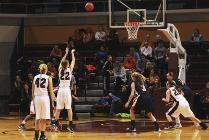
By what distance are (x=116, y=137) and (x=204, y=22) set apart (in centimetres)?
1308

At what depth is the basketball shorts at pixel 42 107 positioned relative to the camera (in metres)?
13.1

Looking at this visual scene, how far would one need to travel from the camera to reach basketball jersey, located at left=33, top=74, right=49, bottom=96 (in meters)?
13.1

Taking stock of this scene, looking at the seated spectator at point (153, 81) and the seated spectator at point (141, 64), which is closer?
the seated spectator at point (153, 81)

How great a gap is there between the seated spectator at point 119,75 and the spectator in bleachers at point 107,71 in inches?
8.6

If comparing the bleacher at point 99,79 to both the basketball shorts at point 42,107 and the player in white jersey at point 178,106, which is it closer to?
the player in white jersey at point 178,106

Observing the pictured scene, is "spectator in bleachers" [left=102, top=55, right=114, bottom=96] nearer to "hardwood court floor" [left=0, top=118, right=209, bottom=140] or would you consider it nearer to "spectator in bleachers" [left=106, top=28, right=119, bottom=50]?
"spectator in bleachers" [left=106, top=28, right=119, bottom=50]

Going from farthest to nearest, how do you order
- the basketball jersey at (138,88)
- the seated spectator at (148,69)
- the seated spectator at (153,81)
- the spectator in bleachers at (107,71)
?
→ 1. the spectator in bleachers at (107,71)
2. the seated spectator at (148,69)
3. the seated spectator at (153,81)
4. the basketball jersey at (138,88)

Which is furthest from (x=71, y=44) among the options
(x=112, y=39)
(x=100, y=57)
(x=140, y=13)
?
(x=140, y=13)

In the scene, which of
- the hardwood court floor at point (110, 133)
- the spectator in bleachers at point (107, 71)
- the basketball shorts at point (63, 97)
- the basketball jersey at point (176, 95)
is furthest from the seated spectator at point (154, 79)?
the basketball shorts at point (63, 97)

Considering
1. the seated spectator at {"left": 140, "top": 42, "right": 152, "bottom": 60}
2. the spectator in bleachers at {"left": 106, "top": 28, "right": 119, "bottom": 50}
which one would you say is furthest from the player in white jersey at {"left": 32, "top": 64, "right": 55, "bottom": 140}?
the spectator in bleachers at {"left": 106, "top": 28, "right": 119, "bottom": 50}

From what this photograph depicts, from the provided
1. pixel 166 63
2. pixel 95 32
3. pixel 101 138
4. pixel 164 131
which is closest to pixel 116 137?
pixel 101 138

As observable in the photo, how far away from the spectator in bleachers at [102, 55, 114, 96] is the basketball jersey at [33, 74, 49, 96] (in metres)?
9.94

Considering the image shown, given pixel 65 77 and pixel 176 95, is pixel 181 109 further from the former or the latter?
pixel 65 77

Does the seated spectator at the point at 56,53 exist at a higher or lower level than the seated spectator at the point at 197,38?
lower
